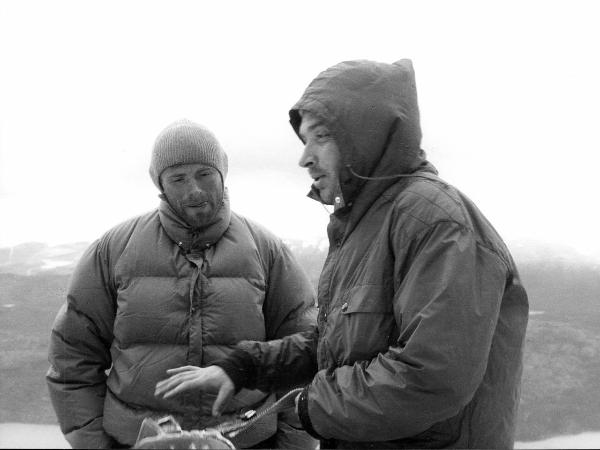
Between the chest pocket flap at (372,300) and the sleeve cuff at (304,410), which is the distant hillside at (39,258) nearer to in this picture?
the sleeve cuff at (304,410)

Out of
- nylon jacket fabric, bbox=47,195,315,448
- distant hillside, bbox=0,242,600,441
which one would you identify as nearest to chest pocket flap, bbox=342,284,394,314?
nylon jacket fabric, bbox=47,195,315,448

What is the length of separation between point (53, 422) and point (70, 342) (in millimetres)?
1074

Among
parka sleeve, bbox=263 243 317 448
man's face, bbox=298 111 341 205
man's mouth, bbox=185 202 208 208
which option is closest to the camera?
man's face, bbox=298 111 341 205

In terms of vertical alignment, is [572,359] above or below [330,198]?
below

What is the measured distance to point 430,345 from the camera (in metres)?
1.19

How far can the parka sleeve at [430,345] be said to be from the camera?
3.91 feet

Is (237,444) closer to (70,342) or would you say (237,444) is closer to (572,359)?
(70,342)

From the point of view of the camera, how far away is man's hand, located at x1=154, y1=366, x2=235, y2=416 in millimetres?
1517

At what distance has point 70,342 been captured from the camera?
7.48ft

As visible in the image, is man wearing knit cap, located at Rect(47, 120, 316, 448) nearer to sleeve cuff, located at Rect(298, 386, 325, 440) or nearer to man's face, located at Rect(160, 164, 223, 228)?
man's face, located at Rect(160, 164, 223, 228)

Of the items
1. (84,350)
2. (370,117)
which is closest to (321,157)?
(370,117)

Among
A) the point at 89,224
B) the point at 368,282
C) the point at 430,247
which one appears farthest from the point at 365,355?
the point at 89,224

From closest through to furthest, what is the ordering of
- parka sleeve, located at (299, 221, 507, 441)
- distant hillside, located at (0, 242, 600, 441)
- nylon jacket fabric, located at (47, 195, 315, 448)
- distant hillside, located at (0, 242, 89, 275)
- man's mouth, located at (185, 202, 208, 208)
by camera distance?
1. parka sleeve, located at (299, 221, 507, 441)
2. nylon jacket fabric, located at (47, 195, 315, 448)
3. man's mouth, located at (185, 202, 208, 208)
4. distant hillside, located at (0, 242, 600, 441)
5. distant hillside, located at (0, 242, 89, 275)

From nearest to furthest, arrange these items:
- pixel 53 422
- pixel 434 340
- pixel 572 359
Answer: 1. pixel 434 340
2. pixel 53 422
3. pixel 572 359
